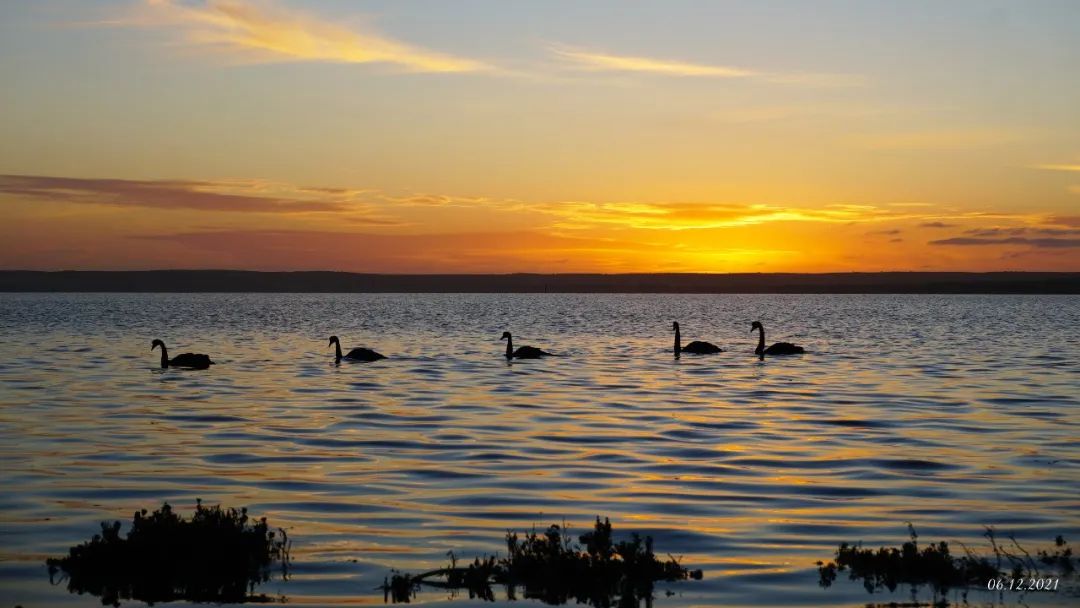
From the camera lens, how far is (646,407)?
28.3 m

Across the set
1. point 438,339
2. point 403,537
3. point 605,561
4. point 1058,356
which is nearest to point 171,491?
A: point 403,537

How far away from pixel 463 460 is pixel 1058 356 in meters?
36.5

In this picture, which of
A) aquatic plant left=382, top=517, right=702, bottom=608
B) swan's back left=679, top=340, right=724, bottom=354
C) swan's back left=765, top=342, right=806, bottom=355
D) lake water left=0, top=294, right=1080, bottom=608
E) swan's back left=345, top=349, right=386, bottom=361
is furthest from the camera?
swan's back left=679, top=340, right=724, bottom=354

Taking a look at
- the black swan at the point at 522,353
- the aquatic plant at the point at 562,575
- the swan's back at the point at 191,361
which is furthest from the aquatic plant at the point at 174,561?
the black swan at the point at 522,353

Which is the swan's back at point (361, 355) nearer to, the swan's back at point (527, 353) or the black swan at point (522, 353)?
the black swan at point (522, 353)

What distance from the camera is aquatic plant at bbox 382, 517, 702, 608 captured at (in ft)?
34.9

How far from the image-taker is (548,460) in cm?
1958

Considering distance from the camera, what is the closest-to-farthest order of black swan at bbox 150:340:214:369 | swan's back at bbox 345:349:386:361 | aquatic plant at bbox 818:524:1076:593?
aquatic plant at bbox 818:524:1076:593, black swan at bbox 150:340:214:369, swan's back at bbox 345:349:386:361

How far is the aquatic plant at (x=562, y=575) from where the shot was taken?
1062cm

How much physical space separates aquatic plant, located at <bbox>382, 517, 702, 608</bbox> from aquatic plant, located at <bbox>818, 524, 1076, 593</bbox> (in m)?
1.55

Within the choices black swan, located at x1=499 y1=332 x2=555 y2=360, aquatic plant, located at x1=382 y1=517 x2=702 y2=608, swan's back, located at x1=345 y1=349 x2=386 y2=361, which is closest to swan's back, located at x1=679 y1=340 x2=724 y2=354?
black swan, located at x1=499 y1=332 x2=555 y2=360

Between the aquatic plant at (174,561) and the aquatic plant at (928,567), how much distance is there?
5.65 meters

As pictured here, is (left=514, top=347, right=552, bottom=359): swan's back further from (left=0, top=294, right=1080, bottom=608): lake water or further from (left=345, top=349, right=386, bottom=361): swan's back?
(left=345, top=349, right=386, bottom=361): swan's back

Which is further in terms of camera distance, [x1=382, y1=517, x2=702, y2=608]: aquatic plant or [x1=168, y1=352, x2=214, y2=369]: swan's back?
[x1=168, y1=352, x2=214, y2=369]: swan's back
